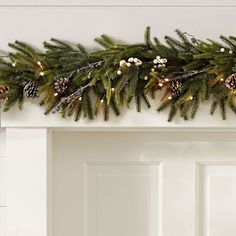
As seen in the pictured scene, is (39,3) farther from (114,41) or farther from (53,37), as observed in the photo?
(114,41)

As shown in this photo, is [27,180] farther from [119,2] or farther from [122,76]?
[119,2]

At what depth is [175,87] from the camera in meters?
1.62

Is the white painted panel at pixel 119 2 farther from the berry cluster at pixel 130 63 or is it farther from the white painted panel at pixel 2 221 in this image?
the white painted panel at pixel 2 221

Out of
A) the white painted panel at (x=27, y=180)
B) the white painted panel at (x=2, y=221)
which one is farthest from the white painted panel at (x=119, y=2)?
the white painted panel at (x=2, y=221)

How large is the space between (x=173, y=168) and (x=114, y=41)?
1.51ft

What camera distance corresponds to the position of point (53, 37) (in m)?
1.71

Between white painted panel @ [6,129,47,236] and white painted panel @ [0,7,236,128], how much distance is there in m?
0.04

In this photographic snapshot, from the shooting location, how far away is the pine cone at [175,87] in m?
1.62

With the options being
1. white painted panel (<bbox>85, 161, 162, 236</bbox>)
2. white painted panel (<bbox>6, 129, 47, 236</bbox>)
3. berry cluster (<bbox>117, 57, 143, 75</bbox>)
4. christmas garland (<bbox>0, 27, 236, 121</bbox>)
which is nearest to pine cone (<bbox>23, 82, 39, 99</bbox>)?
christmas garland (<bbox>0, 27, 236, 121</bbox>)

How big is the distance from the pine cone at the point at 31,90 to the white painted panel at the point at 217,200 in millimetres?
597

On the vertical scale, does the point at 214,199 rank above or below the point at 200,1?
below

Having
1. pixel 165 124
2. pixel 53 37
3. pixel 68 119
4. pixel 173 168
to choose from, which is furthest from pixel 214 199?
pixel 53 37

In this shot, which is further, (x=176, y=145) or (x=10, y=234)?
(x=176, y=145)

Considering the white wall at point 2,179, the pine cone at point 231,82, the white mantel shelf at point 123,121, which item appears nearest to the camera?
the pine cone at point 231,82
